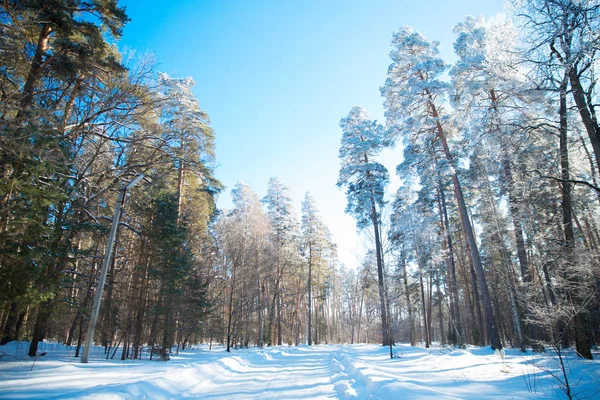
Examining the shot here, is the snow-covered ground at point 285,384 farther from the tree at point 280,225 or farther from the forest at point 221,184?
the tree at point 280,225

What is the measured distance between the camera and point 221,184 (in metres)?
15.1

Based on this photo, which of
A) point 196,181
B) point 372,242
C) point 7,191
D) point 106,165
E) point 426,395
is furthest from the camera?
point 196,181

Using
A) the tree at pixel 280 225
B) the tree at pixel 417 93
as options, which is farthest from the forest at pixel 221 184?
the tree at pixel 280 225

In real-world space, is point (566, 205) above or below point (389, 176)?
below

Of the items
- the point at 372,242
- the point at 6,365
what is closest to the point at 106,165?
the point at 6,365

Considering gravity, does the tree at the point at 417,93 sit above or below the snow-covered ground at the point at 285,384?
above

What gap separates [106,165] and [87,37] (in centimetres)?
457

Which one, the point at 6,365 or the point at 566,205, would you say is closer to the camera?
the point at 6,365

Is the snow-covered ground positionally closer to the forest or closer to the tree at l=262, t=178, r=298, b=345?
the forest

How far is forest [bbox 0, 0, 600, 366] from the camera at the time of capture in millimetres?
6829

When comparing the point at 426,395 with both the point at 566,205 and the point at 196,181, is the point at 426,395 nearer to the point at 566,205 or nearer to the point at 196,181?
the point at 566,205

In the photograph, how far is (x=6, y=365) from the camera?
7.36 m

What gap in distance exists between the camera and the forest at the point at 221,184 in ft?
22.4

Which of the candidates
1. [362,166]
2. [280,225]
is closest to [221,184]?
[362,166]
